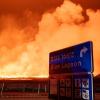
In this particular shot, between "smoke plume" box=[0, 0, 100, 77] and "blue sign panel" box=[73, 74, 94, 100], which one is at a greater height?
"smoke plume" box=[0, 0, 100, 77]

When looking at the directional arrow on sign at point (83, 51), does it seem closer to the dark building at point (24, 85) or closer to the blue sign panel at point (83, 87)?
the blue sign panel at point (83, 87)

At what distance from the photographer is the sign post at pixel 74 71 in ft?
31.3

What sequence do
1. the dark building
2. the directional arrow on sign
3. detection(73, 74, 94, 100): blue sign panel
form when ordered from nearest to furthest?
detection(73, 74, 94, 100): blue sign panel < the directional arrow on sign < the dark building

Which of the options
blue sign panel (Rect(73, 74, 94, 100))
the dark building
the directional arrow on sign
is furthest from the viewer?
the dark building

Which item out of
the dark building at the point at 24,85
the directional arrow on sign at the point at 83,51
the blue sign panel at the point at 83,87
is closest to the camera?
the blue sign panel at the point at 83,87

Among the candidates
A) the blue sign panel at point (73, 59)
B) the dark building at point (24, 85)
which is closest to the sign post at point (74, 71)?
the blue sign panel at point (73, 59)

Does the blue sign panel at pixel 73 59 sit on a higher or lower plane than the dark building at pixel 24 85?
higher

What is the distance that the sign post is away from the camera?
9.53 meters

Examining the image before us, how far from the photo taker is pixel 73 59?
35.2 feet

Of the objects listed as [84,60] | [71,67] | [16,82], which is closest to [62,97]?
[71,67]

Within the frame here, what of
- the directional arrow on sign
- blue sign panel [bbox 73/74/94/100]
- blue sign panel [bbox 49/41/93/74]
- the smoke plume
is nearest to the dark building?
the smoke plume

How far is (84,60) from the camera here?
979 cm

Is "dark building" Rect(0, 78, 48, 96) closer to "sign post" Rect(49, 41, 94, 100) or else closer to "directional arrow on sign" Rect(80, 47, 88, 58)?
"sign post" Rect(49, 41, 94, 100)

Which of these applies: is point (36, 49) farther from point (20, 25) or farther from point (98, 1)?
point (98, 1)
